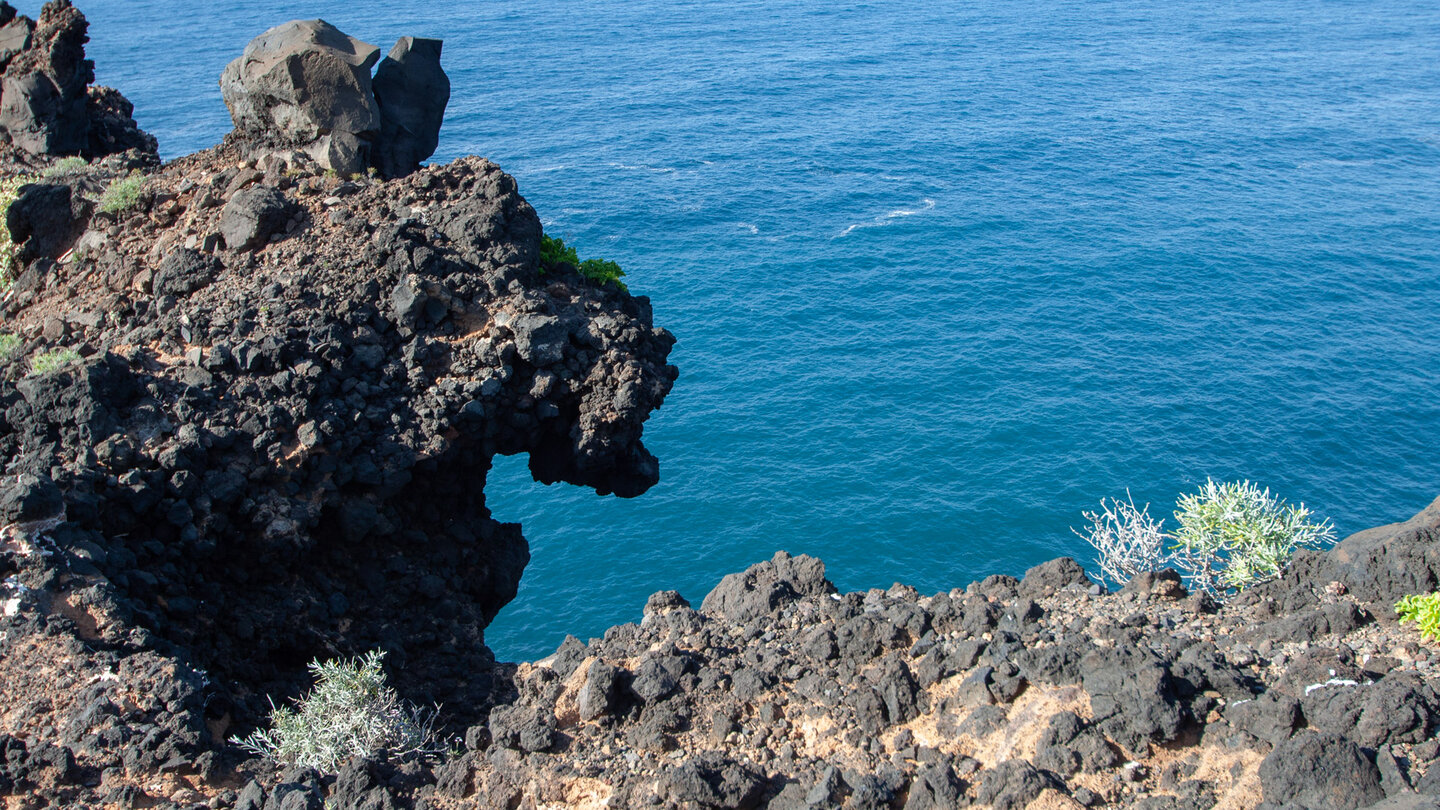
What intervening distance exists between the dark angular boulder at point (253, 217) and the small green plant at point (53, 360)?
5.82m

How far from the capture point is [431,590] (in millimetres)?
30453

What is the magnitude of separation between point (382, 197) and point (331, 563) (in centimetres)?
1287

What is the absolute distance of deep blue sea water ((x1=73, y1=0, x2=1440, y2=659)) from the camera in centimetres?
6694

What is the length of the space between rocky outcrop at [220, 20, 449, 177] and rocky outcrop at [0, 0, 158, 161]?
8.57 meters

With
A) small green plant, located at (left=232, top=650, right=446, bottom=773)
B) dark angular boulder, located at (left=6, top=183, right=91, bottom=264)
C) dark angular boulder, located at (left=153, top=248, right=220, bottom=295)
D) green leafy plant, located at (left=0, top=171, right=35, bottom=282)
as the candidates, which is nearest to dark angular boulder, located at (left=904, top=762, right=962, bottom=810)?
small green plant, located at (left=232, top=650, right=446, bottom=773)

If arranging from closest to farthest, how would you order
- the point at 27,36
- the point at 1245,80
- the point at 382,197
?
the point at 382,197 → the point at 27,36 → the point at 1245,80

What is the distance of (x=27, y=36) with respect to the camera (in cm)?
Answer: 4338

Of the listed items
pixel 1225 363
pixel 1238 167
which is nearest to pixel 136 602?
pixel 1225 363

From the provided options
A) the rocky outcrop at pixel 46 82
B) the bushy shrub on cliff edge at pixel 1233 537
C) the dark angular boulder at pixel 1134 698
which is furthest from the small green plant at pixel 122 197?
the bushy shrub on cliff edge at pixel 1233 537

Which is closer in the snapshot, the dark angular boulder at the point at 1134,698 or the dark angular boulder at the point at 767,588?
the dark angular boulder at the point at 1134,698

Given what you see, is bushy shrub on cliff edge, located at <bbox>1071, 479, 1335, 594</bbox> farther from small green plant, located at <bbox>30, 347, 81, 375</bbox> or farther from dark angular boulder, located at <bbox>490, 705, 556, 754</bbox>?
small green plant, located at <bbox>30, 347, 81, 375</bbox>

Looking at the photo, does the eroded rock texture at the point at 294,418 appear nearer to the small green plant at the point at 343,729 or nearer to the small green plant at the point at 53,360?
the small green plant at the point at 53,360

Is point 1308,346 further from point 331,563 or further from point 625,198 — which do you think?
point 331,563

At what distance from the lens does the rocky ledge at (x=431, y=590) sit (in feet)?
60.7
